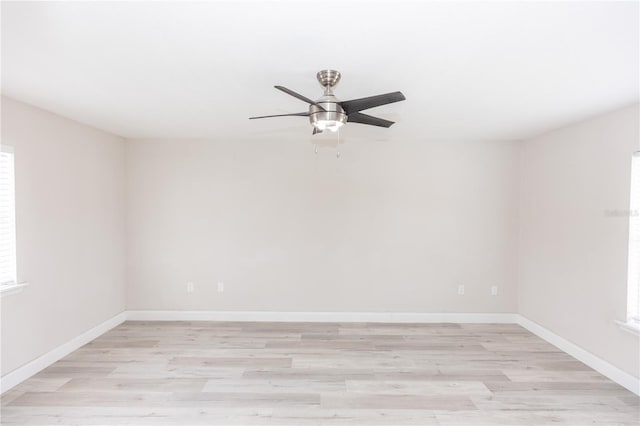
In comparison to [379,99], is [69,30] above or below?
above

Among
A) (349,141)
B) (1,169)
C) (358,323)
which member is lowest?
(358,323)

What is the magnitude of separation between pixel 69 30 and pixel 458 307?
189 inches

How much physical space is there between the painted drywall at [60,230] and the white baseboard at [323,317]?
638 millimetres

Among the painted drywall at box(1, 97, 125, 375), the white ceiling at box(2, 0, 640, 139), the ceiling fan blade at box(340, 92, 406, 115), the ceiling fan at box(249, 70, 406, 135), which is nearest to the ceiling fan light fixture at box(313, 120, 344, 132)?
the ceiling fan at box(249, 70, 406, 135)

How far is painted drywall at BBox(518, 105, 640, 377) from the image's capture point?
2936 mm

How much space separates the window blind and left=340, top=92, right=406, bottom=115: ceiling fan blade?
9.44 feet

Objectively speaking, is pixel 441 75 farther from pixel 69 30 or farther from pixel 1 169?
pixel 1 169

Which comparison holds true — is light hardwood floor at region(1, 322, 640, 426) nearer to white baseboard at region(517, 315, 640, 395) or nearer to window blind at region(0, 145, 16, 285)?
white baseboard at region(517, 315, 640, 395)

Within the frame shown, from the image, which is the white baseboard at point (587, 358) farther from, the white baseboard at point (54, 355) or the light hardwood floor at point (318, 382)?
the white baseboard at point (54, 355)

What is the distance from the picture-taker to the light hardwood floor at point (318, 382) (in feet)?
8.08

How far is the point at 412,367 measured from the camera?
3199 millimetres

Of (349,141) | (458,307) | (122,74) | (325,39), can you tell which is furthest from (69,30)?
(458,307)

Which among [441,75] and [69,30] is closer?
[69,30]

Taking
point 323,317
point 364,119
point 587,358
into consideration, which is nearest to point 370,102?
point 364,119
